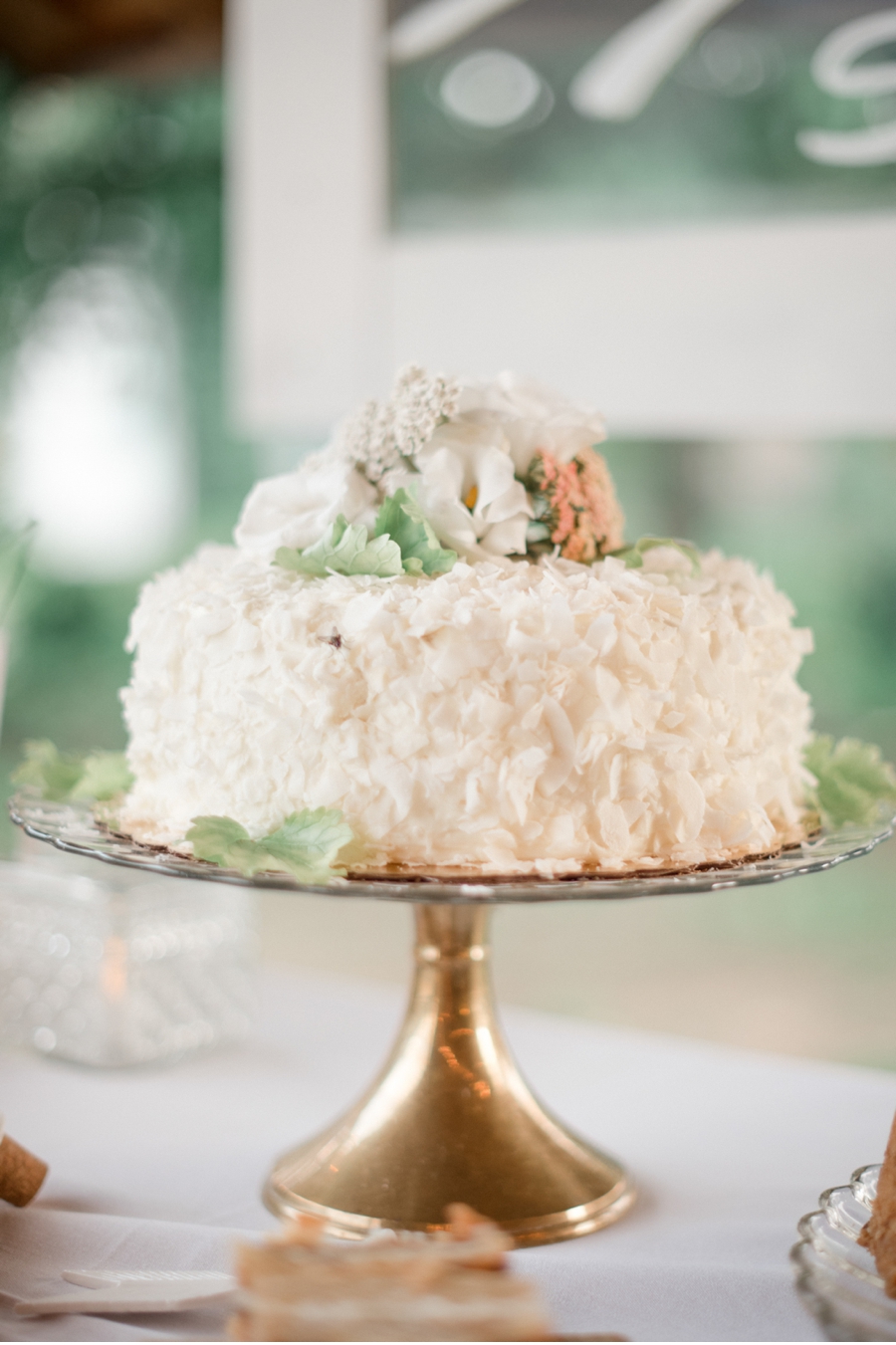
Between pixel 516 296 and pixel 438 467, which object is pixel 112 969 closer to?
pixel 438 467

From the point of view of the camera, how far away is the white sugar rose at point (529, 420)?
51.9 inches

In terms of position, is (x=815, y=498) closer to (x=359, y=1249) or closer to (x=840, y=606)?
(x=840, y=606)

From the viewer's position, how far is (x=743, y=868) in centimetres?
113

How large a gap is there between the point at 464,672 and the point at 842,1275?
1.79 feet

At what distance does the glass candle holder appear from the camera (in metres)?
1.71

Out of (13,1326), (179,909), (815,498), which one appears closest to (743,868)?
(13,1326)

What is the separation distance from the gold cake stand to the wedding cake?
9 centimetres

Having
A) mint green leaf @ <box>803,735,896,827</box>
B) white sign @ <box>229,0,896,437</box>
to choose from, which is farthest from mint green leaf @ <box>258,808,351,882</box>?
white sign @ <box>229,0,896,437</box>

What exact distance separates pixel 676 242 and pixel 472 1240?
2523mm

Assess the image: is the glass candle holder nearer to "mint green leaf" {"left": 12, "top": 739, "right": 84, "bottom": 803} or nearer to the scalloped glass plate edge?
"mint green leaf" {"left": 12, "top": 739, "right": 84, "bottom": 803}

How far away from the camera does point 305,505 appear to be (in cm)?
133

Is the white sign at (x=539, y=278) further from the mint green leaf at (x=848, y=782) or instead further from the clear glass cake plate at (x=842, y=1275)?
the clear glass cake plate at (x=842, y=1275)

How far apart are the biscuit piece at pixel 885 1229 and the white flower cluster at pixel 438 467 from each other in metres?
0.64

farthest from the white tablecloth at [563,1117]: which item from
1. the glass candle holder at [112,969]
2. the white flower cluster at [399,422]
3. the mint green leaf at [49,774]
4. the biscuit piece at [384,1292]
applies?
the white flower cluster at [399,422]
